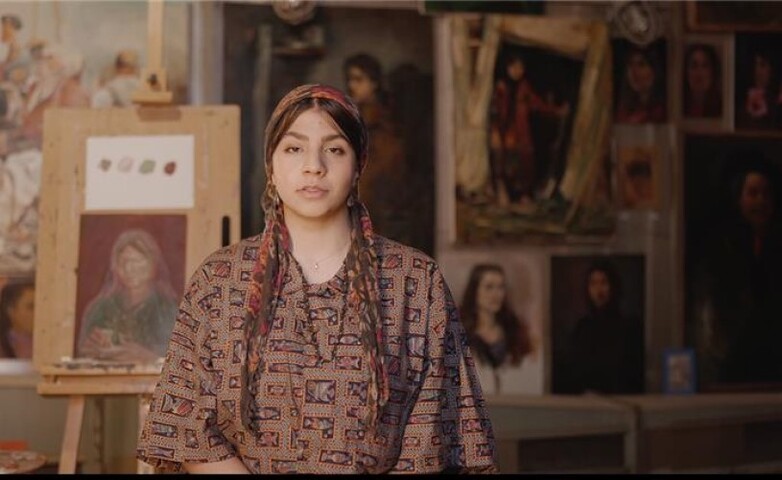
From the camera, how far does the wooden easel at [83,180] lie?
4141 millimetres

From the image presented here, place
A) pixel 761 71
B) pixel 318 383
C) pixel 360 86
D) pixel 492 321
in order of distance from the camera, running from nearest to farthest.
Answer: pixel 318 383
pixel 360 86
pixel 492 321
pixel 761 71

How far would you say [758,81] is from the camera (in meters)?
5.40

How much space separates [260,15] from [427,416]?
2918mm

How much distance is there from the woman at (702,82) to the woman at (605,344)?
82 centimetres

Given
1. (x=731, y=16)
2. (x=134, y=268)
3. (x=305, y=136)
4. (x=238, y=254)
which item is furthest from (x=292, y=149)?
(x=731, y=16)

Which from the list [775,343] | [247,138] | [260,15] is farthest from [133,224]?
[775,343]

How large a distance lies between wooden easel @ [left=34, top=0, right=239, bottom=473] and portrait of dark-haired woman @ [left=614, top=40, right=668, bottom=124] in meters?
1.94

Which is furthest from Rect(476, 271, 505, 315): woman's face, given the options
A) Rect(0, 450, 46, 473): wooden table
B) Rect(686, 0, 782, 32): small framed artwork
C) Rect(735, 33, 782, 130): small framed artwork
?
Rect(0, 450, 46, 473): wooden table

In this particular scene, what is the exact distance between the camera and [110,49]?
4855mm

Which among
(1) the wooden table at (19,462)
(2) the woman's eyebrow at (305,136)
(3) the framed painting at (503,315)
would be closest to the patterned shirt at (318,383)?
(2) the woman's eyebrow at (305,136)

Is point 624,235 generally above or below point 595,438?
above

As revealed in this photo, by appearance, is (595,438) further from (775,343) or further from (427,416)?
(427,416)

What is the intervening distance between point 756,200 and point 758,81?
543 mm

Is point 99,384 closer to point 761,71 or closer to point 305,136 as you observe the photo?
point 305,136
